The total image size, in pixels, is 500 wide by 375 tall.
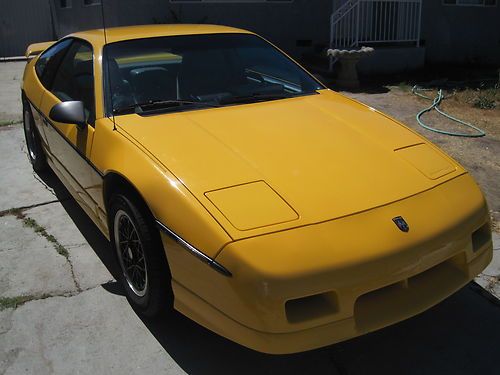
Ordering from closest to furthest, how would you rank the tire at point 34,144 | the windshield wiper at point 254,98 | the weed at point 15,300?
the weed at point 15,300
the windshield wiper at point 254,98
the tire at point 34,144

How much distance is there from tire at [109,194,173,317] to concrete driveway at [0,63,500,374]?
16cm

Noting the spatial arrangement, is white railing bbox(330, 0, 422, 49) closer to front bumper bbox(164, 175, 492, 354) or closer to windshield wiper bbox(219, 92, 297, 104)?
windshield wiper bbox(219, 92, 297, 104)

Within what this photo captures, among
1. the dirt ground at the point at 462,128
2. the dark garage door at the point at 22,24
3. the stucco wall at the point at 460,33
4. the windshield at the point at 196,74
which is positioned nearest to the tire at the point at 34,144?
the windshield at the point at 196,74

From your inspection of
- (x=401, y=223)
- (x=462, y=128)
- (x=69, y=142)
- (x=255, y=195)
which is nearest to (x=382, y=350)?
(x=401, y=223)

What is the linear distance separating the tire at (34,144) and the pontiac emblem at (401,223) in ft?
11.8

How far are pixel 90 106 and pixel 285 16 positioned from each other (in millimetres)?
8632

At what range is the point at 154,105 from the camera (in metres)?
3.21

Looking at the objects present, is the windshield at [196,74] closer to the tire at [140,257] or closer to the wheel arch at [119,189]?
the wheel arch at [119,189]

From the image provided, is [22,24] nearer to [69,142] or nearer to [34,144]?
[34,144]

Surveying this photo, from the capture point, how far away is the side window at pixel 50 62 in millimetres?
4294

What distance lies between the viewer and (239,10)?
10.8 metres

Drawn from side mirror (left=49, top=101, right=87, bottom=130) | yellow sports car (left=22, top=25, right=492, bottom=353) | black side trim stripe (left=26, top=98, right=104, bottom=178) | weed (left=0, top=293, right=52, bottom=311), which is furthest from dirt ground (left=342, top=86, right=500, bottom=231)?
weed (left=0, top=293, right=52, bottom=311)

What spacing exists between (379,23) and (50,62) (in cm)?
816

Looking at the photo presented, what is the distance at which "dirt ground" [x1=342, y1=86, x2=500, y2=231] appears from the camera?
194 inches
